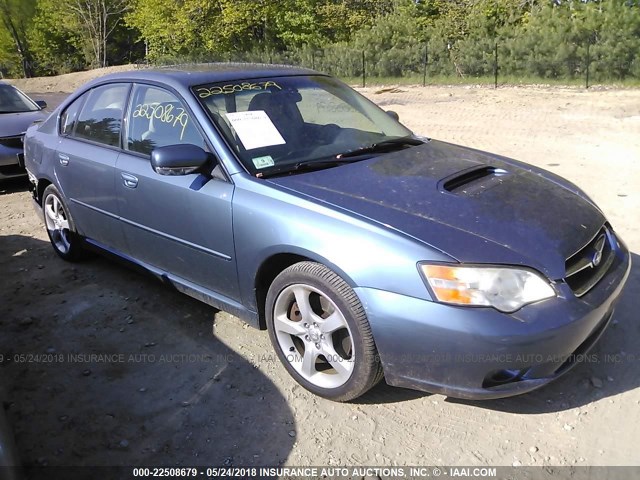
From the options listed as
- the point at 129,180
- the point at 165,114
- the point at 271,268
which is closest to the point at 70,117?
the point at 129,180

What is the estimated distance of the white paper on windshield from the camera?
328 cm

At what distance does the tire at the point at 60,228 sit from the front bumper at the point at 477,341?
10.5ft

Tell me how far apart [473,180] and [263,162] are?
1.21 metres

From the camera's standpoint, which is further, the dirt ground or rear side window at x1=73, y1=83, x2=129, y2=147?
rear side window at x1=73, y1=83, x2=129, y2=147

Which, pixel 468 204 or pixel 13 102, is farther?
pixel 13 102

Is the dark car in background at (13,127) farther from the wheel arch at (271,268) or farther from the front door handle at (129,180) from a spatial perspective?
the wheel arch at (271,268)

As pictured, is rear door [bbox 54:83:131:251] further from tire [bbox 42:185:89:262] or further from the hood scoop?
the hood scoop

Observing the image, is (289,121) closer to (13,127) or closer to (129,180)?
(129,180)

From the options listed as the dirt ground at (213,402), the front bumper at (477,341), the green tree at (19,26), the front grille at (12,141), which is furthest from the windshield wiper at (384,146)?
the green tree at (19,26)

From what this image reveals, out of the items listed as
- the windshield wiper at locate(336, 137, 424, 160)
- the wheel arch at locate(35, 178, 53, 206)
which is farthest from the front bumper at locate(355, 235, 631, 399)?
the wheel arch at locate(35, 178, 53, 206)

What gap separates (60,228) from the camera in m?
4.99

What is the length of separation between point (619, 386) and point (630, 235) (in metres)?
2.35

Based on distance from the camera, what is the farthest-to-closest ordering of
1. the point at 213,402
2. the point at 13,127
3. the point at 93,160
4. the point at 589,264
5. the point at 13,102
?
the point at 13,102 < the point at 13,127 < the point at 93,160 < the point at 213,402 < the point at 589,264

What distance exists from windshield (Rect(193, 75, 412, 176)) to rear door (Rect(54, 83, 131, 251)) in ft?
3.21
